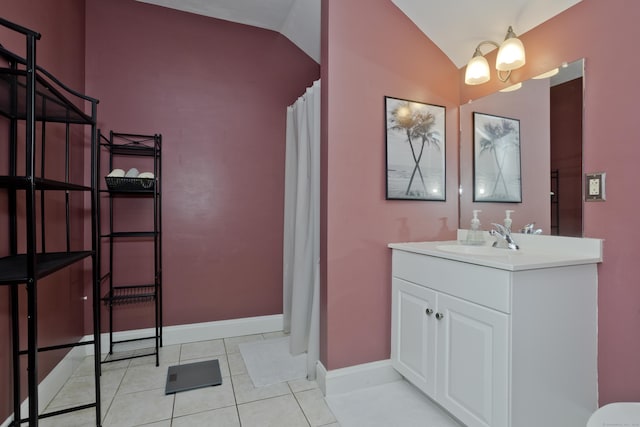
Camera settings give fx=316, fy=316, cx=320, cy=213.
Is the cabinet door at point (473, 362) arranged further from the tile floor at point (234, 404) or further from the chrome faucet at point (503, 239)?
the chrome faucet at point (503, 239)

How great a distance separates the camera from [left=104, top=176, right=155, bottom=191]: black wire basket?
2143 mm

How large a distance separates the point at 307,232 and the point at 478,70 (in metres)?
1.54

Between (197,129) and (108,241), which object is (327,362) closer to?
(108,241)

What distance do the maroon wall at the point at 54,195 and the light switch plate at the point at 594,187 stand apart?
267cm

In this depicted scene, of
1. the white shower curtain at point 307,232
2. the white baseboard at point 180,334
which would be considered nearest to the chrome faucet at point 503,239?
the white shower curtain at point 307,232

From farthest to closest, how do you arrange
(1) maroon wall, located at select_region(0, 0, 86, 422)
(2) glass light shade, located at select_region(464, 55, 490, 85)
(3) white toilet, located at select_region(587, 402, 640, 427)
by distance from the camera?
(2) glass light shade, located at select_region(464, 55, 490, 85) → (1) maroon wall, located at select_region(0, 0, 86, 422) → (3) white toilet, located at select_region(587, 402, 640, 427)

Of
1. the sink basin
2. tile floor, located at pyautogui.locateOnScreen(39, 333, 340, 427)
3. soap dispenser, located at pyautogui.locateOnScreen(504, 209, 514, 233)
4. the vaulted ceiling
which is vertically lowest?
tile floor, located at pyautogui.locateOnScreen(39, 333, 340, 427)

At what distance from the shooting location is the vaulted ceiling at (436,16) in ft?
5.75

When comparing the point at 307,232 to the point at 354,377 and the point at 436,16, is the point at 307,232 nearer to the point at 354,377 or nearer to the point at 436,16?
the point at 354,377

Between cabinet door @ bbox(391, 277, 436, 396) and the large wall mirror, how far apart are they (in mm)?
707

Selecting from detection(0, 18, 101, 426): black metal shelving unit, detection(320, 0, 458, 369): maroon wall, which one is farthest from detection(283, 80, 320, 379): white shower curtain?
detection(0, 18, 101, 426): black metal shelving unit

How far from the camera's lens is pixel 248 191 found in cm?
279

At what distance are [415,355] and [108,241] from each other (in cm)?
230

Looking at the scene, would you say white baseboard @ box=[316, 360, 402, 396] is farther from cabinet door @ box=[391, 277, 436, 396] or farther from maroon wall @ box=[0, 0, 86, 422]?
maroon wall @ box=[0, 0, 86, 422]
